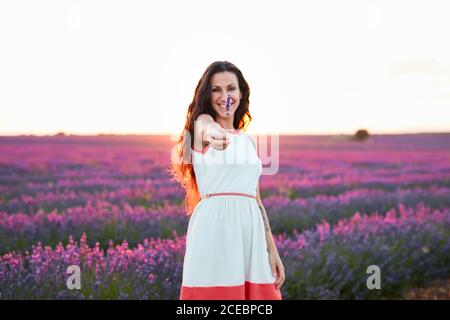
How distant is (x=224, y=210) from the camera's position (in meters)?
2.53

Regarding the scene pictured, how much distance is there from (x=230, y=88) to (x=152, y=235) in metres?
3.62

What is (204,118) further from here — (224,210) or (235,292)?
(235,292)

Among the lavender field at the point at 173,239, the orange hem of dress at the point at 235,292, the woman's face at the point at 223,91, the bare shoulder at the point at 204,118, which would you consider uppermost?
the woman's face at the point at 223,91

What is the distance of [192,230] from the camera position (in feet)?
8.35

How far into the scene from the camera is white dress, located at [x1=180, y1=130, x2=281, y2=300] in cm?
248

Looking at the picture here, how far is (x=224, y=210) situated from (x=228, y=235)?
0.11m

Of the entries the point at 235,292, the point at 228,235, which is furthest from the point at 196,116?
the point at 235,292

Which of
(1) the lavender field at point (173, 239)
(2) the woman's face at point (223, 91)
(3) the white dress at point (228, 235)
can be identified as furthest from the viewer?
(1) the lavender field at point (173, 239)

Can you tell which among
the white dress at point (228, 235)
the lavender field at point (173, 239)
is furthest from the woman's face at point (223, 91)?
the lavender field at point (173, 239)

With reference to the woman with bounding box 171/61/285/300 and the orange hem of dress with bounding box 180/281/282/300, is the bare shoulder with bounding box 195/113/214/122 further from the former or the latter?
the orange hem of dress with bounding box 180/281/282/300

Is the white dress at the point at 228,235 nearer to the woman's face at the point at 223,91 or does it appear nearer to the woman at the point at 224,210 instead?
the woman at the point at 224,210

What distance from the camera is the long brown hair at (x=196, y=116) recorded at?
2627mm

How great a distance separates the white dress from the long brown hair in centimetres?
14

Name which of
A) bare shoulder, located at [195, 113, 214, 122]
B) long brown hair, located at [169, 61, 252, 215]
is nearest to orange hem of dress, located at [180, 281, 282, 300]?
long brown hair, located at [169, 61, 252, 215]
